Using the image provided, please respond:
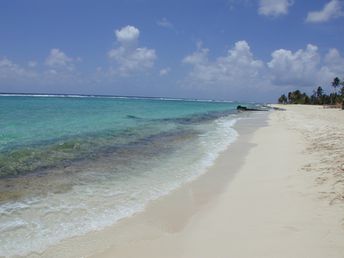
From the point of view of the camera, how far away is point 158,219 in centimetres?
602

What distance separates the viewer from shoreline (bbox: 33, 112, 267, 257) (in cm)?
482

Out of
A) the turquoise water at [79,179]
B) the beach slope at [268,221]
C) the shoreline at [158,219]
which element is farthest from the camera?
the turquoise water at [79,179]

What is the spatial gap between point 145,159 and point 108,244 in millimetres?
6593

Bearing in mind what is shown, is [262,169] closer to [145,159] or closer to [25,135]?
[145,159]

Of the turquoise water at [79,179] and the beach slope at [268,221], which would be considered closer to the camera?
the beach slope at [268,221]

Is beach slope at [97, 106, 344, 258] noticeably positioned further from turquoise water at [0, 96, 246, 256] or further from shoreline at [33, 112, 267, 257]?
turquoise water at [0, 96, 246, 256]

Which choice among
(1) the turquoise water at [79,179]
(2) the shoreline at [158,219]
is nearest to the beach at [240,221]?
(2) the shoreline at [158,219]

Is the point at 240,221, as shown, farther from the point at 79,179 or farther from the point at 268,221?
the point at 79,179

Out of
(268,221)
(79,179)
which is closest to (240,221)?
(268,221)

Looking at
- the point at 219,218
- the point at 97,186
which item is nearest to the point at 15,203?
the point at 97,186

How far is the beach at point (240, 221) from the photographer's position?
461cm

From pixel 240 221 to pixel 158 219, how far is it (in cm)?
149

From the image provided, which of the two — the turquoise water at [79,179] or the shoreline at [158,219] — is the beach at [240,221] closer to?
the shoreline at [158,219]

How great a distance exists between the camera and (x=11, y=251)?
469 cm
